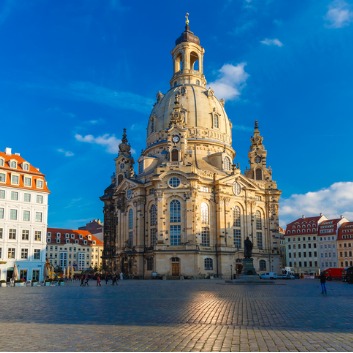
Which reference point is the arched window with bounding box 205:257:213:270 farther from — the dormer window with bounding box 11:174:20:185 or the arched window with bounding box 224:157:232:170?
the dormer window with bounding box 11:174:20:185

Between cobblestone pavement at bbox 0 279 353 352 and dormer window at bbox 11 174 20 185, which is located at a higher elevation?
dormer window at bbox 11 174 20 185

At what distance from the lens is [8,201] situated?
204 feet

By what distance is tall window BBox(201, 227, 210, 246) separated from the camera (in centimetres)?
8078

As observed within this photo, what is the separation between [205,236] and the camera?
81438 mm

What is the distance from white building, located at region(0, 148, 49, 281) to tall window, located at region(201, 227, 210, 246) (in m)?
29.5

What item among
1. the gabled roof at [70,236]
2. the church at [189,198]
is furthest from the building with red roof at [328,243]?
the gabled roof at [70,236]

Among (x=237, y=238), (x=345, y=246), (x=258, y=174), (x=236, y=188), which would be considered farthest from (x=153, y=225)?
(x=345, y=246)

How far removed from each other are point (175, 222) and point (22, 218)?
1098 inches

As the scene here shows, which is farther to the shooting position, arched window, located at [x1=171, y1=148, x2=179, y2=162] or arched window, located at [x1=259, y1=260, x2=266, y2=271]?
arched window, located at [x1=259, y1=260, x2=266, y2=271]

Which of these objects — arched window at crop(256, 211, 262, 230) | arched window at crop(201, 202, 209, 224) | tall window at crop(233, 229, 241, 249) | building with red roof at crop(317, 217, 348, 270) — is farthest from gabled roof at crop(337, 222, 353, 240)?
arched window at crop(201, 202, 209, 224)

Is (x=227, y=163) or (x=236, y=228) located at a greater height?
(x=227, y=163)

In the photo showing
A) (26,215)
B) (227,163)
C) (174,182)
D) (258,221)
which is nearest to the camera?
(26,215)

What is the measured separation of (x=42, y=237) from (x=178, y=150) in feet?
104

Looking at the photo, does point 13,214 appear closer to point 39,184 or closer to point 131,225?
point 39,184
